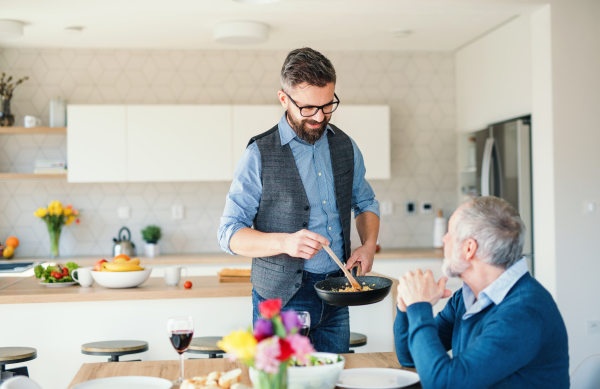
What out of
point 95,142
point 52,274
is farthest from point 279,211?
point 95,142

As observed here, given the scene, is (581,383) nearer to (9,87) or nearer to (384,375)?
(384,375)

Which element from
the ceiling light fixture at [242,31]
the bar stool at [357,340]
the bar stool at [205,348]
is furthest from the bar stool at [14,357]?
the ceiling light fixture at [242,31]

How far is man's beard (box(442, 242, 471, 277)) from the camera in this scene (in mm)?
1424

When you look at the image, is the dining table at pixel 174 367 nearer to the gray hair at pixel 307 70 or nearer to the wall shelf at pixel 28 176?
the gray hair at pixel 307 70

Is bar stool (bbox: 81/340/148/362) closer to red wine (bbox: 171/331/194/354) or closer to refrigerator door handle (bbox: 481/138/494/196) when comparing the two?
red wine (bbox: 171/331/194/354)

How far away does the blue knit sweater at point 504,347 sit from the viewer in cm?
122

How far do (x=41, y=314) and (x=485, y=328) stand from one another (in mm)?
2331

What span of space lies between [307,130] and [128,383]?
946 mm

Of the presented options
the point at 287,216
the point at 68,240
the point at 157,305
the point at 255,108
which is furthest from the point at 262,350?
the point at 68,240

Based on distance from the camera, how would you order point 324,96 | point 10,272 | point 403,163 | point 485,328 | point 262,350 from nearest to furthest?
point 262,350 < point 485,328 < point 324,96 < point 10,272 < point 403,163

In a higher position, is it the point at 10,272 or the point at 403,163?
the point at 403,163

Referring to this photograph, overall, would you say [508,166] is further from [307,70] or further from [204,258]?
[307,70]

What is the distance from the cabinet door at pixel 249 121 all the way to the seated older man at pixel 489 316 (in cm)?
336

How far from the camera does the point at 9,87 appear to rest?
4.77 meters
